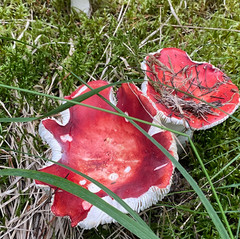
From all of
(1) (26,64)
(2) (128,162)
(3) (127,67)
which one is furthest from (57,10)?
(2) (128,162)

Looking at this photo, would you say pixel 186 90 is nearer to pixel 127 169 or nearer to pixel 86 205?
pixel 127 169

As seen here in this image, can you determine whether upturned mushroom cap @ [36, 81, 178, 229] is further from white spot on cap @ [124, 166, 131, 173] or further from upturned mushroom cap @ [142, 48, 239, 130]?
upturned mushroom cap @ [142, 48, 239, 130]

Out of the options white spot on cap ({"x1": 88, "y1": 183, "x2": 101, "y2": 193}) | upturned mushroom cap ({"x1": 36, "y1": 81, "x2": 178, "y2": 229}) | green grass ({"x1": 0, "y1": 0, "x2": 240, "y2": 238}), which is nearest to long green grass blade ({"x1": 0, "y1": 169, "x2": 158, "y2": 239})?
upturned mushroom cap ({"x1": 36, "y1": 81, "x2": 178, "y2": 229})

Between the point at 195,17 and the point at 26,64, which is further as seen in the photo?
the point at 195,17

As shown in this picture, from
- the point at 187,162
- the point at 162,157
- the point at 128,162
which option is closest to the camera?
the point at 162,157

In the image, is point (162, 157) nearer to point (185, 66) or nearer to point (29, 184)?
point (185, 66)

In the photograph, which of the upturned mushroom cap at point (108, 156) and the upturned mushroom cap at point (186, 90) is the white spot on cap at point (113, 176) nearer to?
the upturned mushroom cap at point (108, 156)
